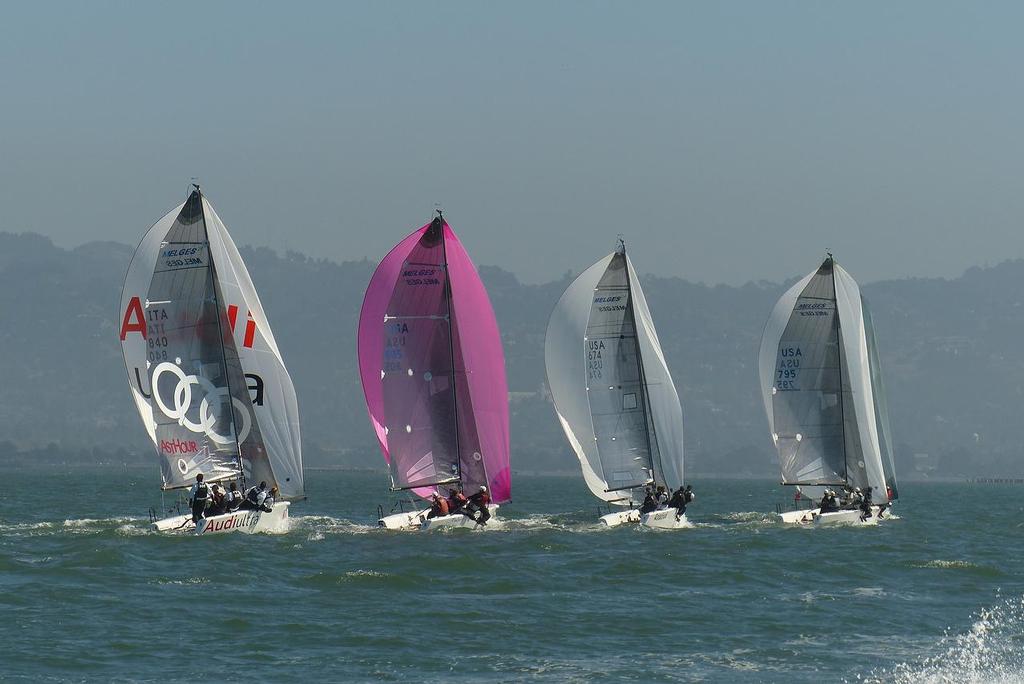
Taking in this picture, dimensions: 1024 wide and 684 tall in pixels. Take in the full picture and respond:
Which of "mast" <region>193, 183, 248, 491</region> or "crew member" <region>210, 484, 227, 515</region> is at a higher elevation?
"mast" <region>193, 183, 248, 491</region>

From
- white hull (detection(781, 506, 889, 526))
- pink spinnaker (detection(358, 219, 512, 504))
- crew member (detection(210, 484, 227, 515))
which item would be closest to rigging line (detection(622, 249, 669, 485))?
white hull (detection(781, 506, 889, 526))

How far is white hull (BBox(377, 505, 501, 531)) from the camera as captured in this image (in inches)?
1608

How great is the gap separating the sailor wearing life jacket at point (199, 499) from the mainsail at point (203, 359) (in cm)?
78

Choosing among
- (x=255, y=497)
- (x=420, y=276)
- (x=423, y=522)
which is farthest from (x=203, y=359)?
(x=423, y=522)

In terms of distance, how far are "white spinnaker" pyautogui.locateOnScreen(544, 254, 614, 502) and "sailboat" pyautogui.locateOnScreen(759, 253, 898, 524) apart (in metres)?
6.80

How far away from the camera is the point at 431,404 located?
1693 inches

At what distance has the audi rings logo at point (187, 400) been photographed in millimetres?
39781

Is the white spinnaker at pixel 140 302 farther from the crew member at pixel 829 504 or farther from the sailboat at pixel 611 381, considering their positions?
the crew member at pixel 829 504

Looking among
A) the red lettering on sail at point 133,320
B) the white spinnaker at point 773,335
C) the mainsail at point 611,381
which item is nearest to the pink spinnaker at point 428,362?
the mainsail at point 611,381

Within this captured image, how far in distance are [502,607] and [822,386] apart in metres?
23.9

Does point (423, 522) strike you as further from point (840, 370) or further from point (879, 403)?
point (879, 403)

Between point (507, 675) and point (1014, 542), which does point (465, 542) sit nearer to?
point (507, 675)

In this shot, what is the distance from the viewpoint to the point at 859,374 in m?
50.6

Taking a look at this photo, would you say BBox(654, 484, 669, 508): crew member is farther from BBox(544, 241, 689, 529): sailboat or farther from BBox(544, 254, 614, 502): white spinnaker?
BBox(544, 254, 614, 502): white spinnaker
